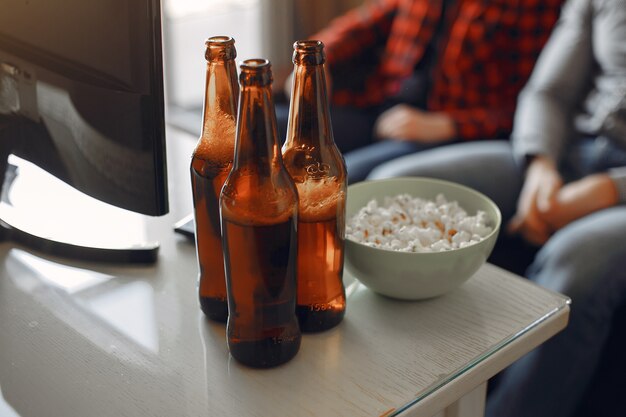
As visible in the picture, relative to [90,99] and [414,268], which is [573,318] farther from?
[90,99]

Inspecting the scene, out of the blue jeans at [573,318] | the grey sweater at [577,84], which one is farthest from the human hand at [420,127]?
the blue jeans at [573,318]

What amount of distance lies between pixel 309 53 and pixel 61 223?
50 centimetres

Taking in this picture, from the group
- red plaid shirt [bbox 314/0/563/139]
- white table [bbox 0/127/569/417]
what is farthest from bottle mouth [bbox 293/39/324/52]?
red plaid shirt [bbox 314/0/563/139]

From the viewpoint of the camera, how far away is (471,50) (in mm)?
1760

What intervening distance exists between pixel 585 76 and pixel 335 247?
107 cm

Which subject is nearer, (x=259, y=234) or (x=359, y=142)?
(x=259, y=234)

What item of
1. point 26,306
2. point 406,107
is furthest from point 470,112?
point 26,306

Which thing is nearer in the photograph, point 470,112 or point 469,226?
point 469,226

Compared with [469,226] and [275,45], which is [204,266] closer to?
[469,226]

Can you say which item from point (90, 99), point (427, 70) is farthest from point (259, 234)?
point (427, 70)

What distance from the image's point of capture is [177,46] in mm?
2785

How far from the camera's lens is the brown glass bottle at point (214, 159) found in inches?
28.9

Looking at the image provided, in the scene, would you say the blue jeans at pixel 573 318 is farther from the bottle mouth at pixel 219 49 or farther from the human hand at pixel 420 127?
the bottle mouth at pixel 219 49

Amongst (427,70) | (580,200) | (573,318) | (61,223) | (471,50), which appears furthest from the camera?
(427,70)
